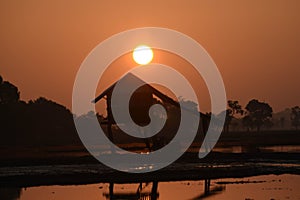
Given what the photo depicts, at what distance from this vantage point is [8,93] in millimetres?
121250

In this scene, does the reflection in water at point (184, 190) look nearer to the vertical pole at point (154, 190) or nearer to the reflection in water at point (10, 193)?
the vertical pole at point (154, 190)

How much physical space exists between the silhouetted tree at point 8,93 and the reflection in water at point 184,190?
87926 mm

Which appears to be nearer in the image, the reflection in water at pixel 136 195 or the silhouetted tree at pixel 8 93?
the reflection in water at pixel 136 195

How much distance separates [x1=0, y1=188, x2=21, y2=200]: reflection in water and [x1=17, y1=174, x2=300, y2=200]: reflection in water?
313mm

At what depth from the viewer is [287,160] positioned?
168ft

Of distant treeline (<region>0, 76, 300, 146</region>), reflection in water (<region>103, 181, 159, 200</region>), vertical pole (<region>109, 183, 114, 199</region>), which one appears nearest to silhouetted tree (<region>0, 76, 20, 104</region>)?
distant treeline (<region>0, 76, 300, 146</region>)

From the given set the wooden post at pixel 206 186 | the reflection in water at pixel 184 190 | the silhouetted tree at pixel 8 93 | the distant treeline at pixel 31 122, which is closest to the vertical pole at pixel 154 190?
the reflection in water at pixel 184 190

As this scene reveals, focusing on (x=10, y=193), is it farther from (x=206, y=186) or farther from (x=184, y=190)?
(x=206, y=186)

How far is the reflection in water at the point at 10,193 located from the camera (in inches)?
1141

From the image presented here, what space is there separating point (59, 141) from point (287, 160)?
72.9 metres

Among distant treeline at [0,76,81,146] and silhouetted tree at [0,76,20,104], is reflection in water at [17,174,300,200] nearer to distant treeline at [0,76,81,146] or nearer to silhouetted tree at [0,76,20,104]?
distant treeline at [0,76,81,146]

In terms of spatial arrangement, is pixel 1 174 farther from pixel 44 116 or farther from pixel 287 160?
pixel 44 116

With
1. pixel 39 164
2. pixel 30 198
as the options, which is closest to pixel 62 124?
pixel 39 164

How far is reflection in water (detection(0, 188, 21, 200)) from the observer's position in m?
29.0
